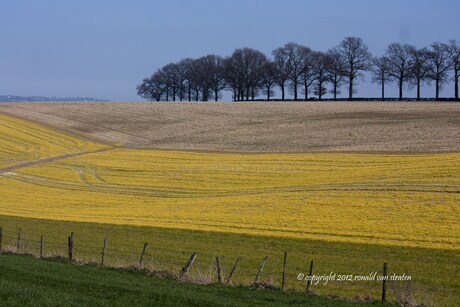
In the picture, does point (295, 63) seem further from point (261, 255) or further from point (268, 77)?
point (261, 255)

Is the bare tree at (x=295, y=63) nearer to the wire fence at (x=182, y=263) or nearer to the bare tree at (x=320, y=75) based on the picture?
the bare tree at (x=320, y=75)

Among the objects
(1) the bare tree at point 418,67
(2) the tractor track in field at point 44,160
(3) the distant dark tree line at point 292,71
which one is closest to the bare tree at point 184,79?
(3) the distant dark tree line at point 292,71

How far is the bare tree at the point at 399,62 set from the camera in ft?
425

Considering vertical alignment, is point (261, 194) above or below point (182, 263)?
above

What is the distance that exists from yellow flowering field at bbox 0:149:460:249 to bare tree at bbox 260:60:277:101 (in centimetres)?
8474

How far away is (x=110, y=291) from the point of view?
16.2 metres

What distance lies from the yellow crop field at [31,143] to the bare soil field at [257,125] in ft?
13.6

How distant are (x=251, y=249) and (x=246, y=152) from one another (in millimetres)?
37128

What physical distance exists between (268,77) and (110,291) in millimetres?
132264

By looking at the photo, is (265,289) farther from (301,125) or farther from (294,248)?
(301,125)

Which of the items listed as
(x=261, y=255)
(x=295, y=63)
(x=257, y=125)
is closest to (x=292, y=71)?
(x=295, y=63)

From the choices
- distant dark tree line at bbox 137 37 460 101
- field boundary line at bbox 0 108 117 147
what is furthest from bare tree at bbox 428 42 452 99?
field boundary line at bbox 0 108 117 147

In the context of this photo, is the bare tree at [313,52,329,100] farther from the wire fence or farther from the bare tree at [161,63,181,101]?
the wire fence


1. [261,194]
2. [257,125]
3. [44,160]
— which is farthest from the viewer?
[257,125]
